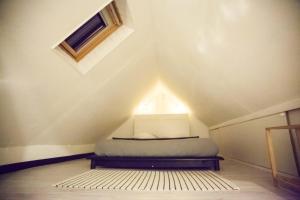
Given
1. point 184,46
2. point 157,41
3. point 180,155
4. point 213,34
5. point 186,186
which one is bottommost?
point 186,186

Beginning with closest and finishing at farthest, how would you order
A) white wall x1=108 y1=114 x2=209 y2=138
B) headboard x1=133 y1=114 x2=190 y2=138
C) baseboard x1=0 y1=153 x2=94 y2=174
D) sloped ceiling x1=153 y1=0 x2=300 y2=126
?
Answer: sloped ceiling x1=153 y1=0 x2=300 y2=126 → baseboard x1=0 y1=153 x2=94 y2=174 → headboard x1=133 y1=114 x2=190 y2=138 → white wall x1=108 y1=114 x2=209 y2=138

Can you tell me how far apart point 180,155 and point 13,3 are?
2.30m

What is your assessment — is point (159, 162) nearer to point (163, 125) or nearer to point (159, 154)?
point (159, 154)

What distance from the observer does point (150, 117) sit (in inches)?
197

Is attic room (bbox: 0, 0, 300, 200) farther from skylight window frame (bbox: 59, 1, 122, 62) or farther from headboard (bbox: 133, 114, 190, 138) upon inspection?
headboard (bbox: 133, 114, 190, 138)

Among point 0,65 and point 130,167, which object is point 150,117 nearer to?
point 130,167

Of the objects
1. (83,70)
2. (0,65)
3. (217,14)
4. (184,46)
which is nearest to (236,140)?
(184,46)

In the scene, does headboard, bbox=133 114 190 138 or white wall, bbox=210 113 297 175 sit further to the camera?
headboard, bbox=133 114 190 138

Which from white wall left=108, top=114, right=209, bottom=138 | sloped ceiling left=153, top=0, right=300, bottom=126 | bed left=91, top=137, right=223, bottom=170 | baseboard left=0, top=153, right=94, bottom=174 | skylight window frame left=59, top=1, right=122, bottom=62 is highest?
skylight window frame left=59, top=1, right=122, bottom=62

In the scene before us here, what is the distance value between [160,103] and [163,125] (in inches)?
25.4

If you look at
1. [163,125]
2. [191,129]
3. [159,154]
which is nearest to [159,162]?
[159,154]

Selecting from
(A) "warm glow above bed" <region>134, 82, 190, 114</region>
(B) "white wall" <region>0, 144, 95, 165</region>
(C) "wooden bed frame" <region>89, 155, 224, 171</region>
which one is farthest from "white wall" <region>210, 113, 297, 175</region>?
(B) "white wall" <region>0, 144, 95, 165</region>

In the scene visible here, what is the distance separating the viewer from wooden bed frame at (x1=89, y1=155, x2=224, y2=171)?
94.3 inches

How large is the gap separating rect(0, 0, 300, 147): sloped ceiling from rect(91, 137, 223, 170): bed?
76 centimetres
